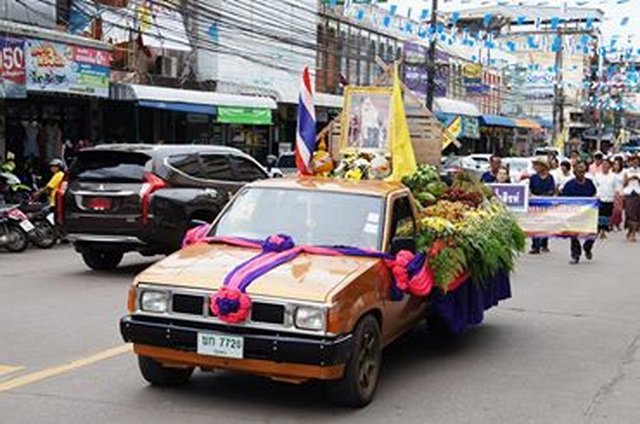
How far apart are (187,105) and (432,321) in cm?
1684

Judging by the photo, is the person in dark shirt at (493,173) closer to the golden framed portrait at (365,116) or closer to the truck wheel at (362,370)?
the golden framed portrait at (365,116)

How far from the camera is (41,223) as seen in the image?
16.7m

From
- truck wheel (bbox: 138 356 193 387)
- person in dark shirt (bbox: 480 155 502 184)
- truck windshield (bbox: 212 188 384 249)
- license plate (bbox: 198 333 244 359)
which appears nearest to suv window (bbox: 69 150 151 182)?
truck windshield (bbox: 212 188 384 249)

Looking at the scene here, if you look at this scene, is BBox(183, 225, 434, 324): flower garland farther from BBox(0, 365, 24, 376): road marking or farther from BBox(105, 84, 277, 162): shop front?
BBox(105, 84, 277, 162): shop front

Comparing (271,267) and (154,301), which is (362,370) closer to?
(271,267)

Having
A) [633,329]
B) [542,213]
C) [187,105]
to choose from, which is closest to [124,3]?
[187,105]

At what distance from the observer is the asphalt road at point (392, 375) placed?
20.4 feet

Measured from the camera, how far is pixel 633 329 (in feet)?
32.4

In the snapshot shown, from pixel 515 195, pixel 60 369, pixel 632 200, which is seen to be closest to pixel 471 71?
pixel 632 200

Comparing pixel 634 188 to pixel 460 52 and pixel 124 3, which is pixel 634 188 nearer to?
pixel 124 3

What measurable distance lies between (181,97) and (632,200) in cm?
1144

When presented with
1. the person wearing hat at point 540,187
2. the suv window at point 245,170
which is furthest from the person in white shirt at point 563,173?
the suv window at point 245,170

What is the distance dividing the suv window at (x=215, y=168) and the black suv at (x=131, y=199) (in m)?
0.29

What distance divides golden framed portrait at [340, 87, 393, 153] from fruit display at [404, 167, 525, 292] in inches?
85.7
